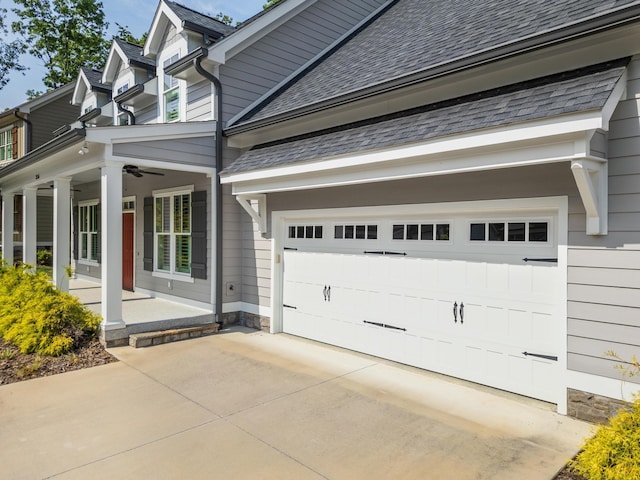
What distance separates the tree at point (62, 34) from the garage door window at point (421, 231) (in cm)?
2530

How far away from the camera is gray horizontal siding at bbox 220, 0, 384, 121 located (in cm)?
811

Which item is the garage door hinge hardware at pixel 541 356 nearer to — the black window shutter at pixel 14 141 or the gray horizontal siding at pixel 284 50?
the gray horizontal siding at pixel 284 50

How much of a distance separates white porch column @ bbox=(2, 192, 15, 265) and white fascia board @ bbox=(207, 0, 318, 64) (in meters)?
8.37

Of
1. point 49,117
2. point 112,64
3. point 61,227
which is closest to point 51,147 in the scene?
point 61,227

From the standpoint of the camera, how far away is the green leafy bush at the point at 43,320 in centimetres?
603

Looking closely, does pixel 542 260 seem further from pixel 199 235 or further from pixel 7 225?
pixel 7 225

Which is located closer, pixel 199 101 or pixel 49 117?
pixel 199 101

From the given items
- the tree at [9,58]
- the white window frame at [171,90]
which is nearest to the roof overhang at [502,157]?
the white window frame at [171,90]

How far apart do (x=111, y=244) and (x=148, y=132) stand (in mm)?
1861

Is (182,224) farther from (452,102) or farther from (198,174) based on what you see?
(452,102)

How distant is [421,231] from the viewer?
5457 mm

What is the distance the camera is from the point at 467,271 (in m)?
4.93

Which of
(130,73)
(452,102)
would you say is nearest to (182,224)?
(130,73)

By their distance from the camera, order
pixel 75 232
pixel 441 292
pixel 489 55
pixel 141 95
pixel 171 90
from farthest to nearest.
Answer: pixel 75 232, pixel 141 95, pixel 171 90, pixel 441 292, pixel 489 55
